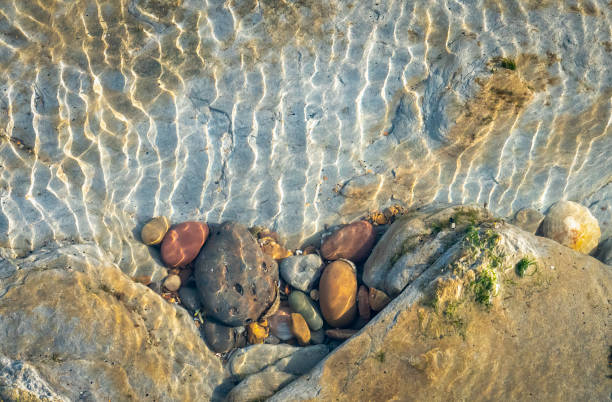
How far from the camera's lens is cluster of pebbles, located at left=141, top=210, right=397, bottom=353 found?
540cm

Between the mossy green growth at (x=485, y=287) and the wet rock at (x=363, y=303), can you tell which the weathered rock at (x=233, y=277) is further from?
the mossy green growth at (x=485, y=287)

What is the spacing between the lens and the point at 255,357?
205 inches

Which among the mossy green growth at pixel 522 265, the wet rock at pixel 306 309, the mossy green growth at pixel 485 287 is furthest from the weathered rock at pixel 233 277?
the mossy green growth at pixel 522 265

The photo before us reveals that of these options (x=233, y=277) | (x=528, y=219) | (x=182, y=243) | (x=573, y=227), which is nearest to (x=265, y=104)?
(x=182, y=243)

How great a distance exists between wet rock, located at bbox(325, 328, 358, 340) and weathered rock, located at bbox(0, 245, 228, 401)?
4.89 feet

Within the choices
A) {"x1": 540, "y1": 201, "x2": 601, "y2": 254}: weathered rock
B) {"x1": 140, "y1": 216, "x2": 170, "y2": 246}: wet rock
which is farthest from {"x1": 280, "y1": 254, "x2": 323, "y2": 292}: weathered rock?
{"x1": 540, "y1": 201, "x2": 601, "y2": 254}: weathered rock

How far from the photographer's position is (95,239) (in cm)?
513

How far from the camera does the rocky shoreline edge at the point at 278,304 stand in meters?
4.21

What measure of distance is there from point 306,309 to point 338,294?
490 mm

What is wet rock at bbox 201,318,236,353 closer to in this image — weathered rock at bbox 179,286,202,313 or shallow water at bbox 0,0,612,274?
weathered rock at bbox 179,286,202,313

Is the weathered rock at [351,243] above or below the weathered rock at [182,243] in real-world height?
above

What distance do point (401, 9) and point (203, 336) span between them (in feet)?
16.0

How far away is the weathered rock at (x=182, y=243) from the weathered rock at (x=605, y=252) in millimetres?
5342

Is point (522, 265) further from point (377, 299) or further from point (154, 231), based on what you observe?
point (154, 231)
